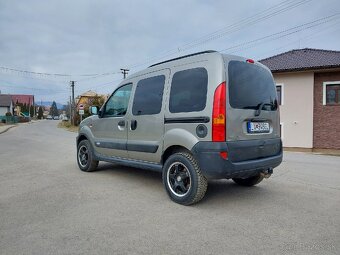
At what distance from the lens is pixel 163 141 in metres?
4.35

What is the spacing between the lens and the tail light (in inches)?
142

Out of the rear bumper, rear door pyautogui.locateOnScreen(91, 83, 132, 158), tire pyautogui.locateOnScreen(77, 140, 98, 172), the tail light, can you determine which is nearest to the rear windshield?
the tail light

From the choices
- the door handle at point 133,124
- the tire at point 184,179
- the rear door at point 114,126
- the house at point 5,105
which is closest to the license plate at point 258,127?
the tire at point 184,179

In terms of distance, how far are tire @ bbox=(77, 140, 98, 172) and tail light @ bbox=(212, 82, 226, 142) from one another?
3.54 meters

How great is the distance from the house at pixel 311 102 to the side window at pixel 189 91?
13.4 meters

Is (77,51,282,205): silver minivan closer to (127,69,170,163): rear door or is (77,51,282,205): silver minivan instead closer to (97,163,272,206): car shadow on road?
(127,69,170,163): rear door

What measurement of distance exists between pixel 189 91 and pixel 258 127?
1.15 metres

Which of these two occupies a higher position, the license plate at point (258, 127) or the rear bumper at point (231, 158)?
the license plate at point (258, 127)

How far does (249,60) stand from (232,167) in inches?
66.3

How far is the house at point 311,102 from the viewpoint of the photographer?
15.3 metres

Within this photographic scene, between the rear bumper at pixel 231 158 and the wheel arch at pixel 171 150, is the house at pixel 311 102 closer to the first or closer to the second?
the rear bumper at pixel 231 158

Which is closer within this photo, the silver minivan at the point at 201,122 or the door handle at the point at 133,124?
the silver minivan at the point at 201,122

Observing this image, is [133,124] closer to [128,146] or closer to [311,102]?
[128,146]

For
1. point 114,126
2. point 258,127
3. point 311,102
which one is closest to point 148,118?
point 114,126
